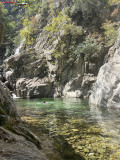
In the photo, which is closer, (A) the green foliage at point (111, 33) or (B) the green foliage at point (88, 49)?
(A) the green foliage at point (111, 33)

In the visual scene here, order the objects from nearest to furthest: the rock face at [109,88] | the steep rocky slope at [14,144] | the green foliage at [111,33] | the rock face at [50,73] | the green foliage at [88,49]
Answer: the steep rocky slope at [14,144] → the rock face at [109,88] → the green foliage at [111,33] → the green foliage at [88,49] → the rock face at [50,73]

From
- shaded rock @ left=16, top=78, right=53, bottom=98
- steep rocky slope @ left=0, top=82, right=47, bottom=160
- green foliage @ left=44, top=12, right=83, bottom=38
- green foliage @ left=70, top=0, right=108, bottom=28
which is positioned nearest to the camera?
steep rocky slope @ left=0, top=82, right=47, bottom=160

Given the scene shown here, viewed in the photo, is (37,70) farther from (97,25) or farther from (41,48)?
(97,25)

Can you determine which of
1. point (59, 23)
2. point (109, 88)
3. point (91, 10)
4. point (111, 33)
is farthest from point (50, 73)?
point (109, 88)

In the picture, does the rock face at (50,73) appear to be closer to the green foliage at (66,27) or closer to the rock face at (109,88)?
the green foliage at (66,27)

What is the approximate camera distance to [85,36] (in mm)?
29609

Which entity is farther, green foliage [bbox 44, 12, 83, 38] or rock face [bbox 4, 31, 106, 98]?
green foliage [bbox 44, 12, 83, 38]

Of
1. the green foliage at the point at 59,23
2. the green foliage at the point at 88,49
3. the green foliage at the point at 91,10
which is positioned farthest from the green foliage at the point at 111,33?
the green foliage at the point at 59,23

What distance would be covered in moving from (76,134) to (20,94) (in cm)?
2494

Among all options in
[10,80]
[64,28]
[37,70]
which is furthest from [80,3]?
[10,80]

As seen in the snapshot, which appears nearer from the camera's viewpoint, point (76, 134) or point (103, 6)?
point (76, 134)

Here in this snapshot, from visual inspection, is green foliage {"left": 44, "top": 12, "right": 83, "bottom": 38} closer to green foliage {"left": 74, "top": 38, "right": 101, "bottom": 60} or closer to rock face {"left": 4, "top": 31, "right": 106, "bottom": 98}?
rock face {"left": 4, "top": 31, "right": 106, "bottom": 98}

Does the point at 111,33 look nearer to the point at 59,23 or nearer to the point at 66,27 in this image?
the point at 66,27

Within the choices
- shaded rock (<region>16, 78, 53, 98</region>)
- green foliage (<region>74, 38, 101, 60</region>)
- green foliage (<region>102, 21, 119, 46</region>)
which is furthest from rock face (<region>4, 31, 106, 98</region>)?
green foliage (<region>102, 21, 119, 46</region>)
